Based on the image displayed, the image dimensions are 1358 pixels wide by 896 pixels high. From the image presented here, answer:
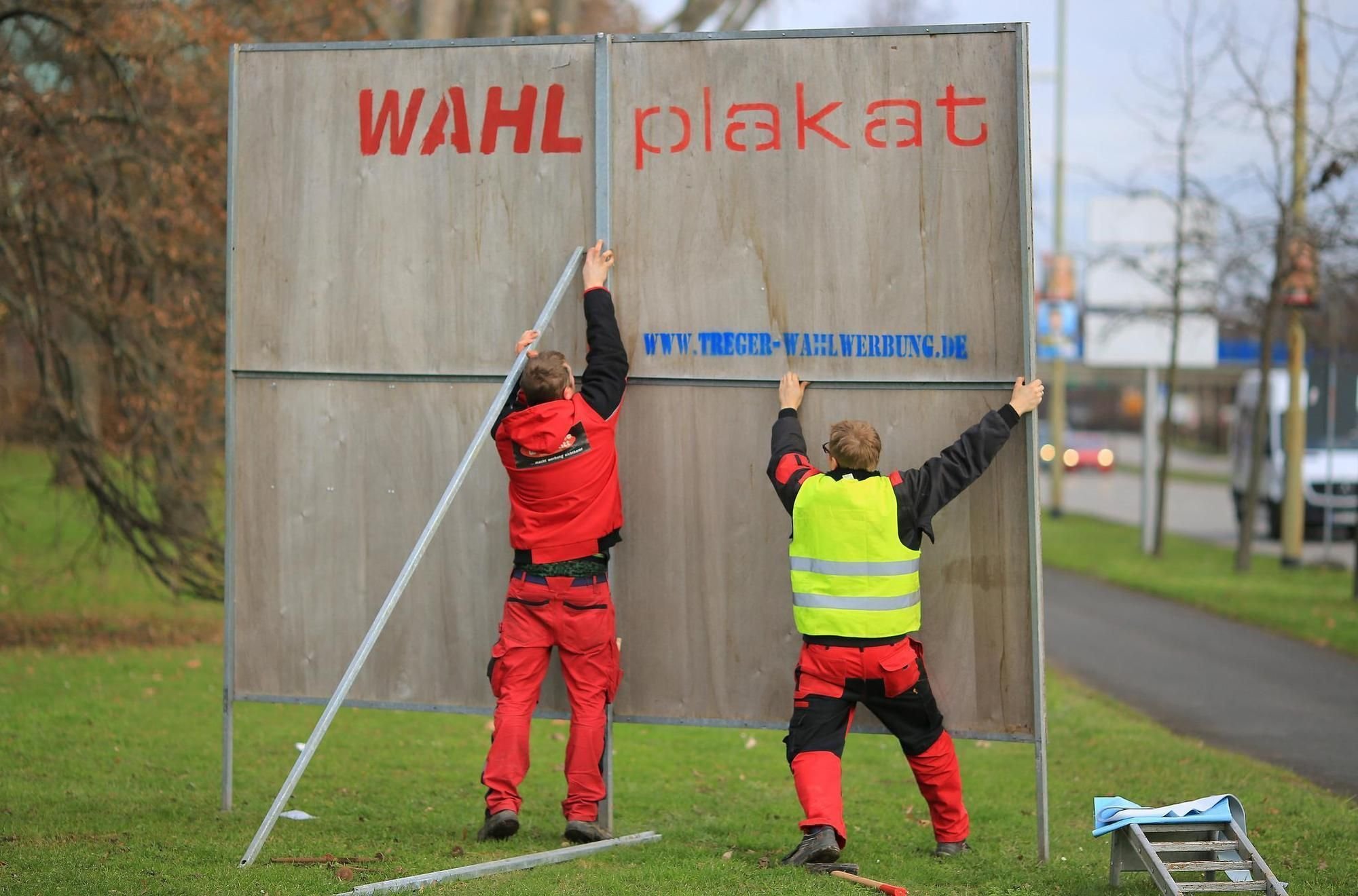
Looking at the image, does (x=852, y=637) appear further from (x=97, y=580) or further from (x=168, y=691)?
(x=97, y=580)

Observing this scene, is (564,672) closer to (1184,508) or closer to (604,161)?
(604,161)

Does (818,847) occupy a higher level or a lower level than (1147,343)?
lower

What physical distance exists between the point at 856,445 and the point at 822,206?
1189mm

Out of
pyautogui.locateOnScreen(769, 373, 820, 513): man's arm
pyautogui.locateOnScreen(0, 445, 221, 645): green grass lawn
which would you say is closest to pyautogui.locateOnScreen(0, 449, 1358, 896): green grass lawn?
pyautogui.locateOnScreen(0, 445, 221, 645): green grass lawn

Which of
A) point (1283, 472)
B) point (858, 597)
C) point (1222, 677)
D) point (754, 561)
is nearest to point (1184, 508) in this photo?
point (1283, 472)

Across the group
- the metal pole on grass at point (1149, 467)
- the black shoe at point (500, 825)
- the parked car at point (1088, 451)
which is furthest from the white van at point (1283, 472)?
the parked car at point (1088, 451)

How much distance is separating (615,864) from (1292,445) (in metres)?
16.2

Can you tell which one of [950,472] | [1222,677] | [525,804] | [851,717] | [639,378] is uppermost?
[639,378]

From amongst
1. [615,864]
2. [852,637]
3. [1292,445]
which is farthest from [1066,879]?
[1292,445]

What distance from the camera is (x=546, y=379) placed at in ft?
20.7

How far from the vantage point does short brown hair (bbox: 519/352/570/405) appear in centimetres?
632

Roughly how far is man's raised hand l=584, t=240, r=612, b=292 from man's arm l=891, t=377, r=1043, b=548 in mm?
1550

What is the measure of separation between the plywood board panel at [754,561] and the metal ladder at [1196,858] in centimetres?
96

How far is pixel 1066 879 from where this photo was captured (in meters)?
5.95
